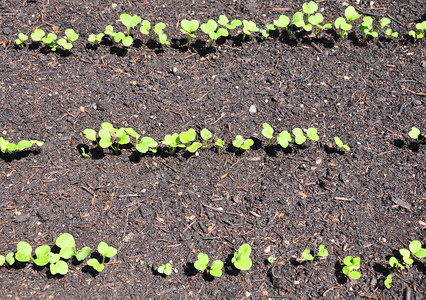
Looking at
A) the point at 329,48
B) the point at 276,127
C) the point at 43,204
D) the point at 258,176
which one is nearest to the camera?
the point at 43,204

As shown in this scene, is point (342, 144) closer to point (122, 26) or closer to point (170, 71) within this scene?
point (170, 71)

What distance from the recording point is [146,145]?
2.80 meters

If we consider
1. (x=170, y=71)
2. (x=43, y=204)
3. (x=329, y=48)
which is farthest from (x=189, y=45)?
(x=43, y=204)

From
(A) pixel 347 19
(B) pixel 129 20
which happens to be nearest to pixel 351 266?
(A) pixel 347 19

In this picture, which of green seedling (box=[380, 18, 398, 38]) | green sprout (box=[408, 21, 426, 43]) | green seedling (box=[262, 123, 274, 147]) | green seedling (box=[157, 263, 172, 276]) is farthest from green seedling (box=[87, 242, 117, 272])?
green sprout (box=[408, 21, 426, 43])

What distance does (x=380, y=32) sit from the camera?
3656 millimetres

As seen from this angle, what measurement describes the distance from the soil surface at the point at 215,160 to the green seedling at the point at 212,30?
0.14 metres

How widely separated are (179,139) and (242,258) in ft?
2.93

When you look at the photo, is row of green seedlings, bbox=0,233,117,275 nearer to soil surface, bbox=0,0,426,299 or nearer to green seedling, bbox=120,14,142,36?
soil surface, bbox=0,0,426,299

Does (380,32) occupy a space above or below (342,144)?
above

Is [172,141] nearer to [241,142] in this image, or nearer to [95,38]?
[241,142]

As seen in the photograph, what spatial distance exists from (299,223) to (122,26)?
2068 mm

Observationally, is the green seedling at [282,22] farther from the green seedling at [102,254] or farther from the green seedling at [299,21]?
the green seedling at [102,254]

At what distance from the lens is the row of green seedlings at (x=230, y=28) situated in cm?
335
